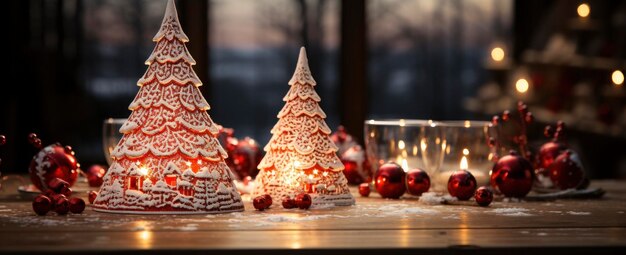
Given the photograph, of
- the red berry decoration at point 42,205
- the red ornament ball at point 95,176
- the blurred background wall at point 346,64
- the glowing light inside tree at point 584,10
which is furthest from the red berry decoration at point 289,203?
the glowing light inside tree at point 584,10

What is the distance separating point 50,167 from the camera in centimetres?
187

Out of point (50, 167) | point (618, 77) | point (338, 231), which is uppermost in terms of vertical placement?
point (618, 77)

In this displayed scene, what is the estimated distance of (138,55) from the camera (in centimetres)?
424

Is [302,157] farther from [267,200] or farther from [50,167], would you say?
[50,167]

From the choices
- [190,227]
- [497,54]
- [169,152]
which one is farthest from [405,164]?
[497,54]

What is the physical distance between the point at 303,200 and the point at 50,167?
0.53 metres

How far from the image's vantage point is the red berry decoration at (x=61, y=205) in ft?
5.00

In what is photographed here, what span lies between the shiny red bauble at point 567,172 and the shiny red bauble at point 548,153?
0.17ft

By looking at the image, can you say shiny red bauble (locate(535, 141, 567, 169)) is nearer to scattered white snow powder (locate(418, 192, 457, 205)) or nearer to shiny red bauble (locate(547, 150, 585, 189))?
shiny red bauble (locate(547, 150, 585, 189))

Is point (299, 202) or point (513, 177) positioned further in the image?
point (513, 177)

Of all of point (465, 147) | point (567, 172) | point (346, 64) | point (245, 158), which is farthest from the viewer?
point (346, 64)

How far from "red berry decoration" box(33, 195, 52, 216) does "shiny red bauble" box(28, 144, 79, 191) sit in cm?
34

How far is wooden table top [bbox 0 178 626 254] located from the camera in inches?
46.6

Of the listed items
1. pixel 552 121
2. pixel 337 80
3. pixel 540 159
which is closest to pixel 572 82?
pixel 552 121
